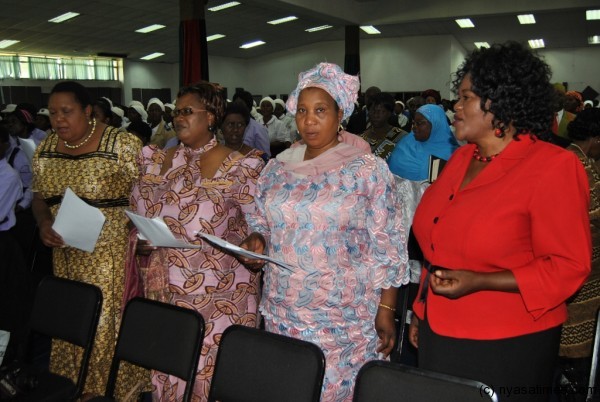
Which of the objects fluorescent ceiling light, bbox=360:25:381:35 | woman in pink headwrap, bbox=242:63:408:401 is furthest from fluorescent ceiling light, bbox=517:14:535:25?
woman in pink headwrap, bbox=242:63:408:401

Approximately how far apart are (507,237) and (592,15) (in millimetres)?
17660

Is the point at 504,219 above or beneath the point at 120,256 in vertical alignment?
above

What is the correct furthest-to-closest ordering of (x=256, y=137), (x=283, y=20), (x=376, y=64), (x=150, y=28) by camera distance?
1. (x=376, y=64)
2. (x=283, y=20)
3. (x=150, y=28)
4. (x=256, y=137)

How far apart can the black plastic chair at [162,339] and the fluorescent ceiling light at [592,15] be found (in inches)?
667

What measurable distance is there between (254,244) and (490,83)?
3.44ft

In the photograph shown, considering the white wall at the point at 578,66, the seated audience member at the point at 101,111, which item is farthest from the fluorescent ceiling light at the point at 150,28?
the white wall at the point at 578,66

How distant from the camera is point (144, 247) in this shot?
8.32 ft

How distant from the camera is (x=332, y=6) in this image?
15492 mm

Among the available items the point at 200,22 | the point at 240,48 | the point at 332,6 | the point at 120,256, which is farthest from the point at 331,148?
the point at 240,48

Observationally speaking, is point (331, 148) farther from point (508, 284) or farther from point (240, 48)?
point (240, 48)

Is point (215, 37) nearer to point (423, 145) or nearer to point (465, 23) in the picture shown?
point (465, 23)

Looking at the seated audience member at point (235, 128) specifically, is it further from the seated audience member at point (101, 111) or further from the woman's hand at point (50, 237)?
the woman's hand at point (50, 237)

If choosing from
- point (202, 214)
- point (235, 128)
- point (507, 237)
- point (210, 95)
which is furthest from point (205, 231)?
point (235, 128)

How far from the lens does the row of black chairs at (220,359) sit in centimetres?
165
